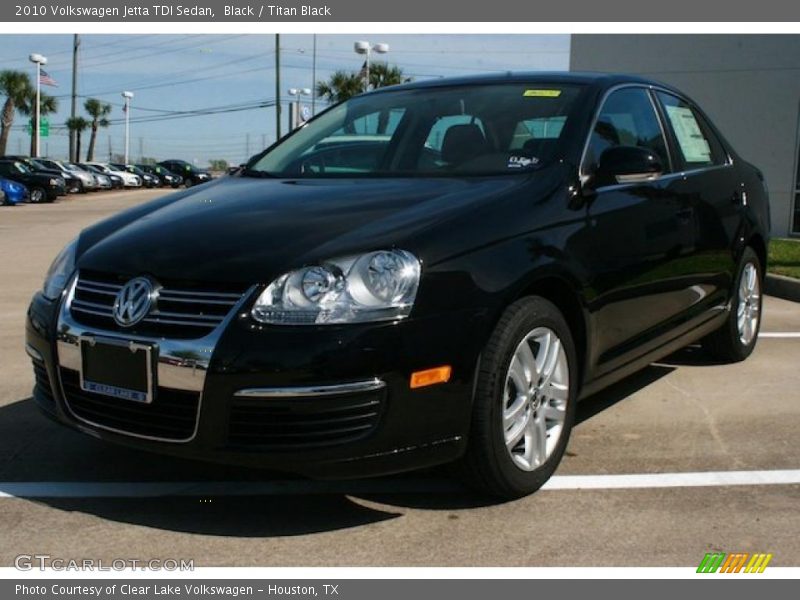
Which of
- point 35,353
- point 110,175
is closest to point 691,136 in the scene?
point 35,353

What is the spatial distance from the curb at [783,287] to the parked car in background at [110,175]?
42.7m

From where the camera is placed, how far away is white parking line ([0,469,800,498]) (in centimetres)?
369

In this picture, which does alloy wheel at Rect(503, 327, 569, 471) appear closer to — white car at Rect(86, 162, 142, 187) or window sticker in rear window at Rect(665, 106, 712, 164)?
window sticker in rear window at Rect(665, 106, 712, 164)

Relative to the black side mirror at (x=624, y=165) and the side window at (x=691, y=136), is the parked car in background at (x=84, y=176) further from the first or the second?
the black side mirror at (x=624, y=165)

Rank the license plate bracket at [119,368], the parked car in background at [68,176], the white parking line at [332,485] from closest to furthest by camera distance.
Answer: the license plate bracket at [119,368] → the white parking line at [332,485] → the parked car in background at [68,176]

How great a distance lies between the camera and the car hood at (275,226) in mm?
3160

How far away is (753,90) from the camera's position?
15.4 m

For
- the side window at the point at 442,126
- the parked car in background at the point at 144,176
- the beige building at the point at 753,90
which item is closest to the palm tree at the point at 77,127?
the parked car in background at the point at 144,176

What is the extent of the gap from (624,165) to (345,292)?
1539 mm

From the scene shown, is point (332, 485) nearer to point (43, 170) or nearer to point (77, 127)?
point (43, 170)

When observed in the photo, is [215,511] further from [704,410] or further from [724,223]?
[724,223]

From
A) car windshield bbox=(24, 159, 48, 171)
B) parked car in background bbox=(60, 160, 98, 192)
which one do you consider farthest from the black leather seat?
parked car in background bbox=(60, 160, 98, 192)

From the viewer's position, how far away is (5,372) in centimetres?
579

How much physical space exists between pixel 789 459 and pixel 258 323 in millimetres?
2513
